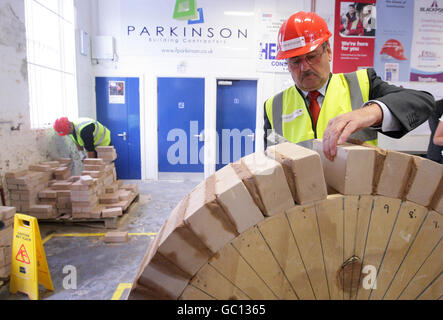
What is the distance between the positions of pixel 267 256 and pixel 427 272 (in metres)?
0.52

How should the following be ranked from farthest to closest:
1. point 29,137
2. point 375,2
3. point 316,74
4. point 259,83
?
1. point 259,83
2. point 375,2
3. point 29,137
4. point 316,74

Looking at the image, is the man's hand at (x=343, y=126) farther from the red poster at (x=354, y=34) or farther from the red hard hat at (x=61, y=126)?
the red poster at (x=354, y=34)

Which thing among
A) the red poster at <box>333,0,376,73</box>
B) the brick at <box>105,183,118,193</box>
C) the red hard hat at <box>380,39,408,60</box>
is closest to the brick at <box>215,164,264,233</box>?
the brick at <box>105,183,118,193</box>

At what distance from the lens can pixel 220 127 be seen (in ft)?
27.1

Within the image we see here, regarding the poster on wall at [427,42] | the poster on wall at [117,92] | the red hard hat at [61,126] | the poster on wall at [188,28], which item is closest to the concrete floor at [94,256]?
the red hard hat at [61,126]

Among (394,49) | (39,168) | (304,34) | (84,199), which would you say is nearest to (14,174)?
(39,168)

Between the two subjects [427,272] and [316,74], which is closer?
[427,272]

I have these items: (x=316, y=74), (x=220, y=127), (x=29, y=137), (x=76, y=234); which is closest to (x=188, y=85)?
(x=220, y=127)

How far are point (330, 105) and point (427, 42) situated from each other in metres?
7.74

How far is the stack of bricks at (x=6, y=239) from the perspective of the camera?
10.5 feet

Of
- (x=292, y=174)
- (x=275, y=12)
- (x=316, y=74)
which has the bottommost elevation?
(x=292, y=174)

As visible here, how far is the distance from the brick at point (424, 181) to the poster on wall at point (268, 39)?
281 inches

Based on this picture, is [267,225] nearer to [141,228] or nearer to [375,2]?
[141,228]

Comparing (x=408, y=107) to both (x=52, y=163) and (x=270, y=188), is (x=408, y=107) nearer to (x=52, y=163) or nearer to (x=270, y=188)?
(x=270, y=188)
